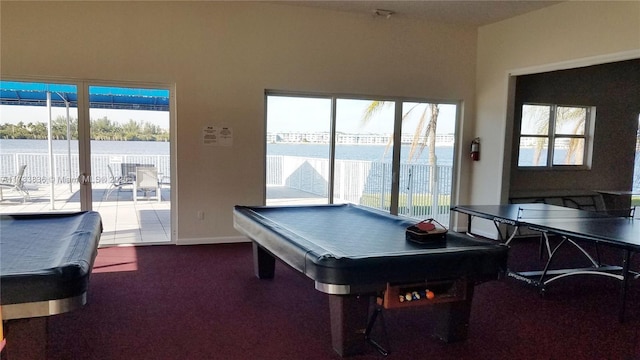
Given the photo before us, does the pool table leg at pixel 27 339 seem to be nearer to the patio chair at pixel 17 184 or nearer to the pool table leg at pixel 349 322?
the pool table leg at pixel 349 322

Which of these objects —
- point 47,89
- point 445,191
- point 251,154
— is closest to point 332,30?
point 251,154

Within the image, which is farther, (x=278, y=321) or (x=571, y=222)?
(x=571, y=222)

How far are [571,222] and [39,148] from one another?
544 centimetres

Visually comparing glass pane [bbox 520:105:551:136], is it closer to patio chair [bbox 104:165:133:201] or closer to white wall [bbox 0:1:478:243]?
white wall [bbox 0:1:478:243]

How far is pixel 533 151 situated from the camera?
6.51 m

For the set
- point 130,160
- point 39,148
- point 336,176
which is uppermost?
point 39,148

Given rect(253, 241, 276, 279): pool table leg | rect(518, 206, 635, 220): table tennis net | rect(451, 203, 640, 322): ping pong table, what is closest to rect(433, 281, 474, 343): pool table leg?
rect(451, 203, 640, 322): ping pong table

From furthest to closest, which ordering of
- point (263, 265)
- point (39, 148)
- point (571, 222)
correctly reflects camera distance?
point (39, 148) < point (263, 265) < point (571, 222)

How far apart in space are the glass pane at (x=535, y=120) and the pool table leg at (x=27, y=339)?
6.03 meters

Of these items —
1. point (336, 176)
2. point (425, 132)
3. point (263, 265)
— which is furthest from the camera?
point (425, 132)

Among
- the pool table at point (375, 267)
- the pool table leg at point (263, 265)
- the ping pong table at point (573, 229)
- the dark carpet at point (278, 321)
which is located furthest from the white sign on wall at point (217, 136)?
the ping pong table at point (573, 229)

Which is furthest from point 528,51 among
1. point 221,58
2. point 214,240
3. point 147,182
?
point 147,182

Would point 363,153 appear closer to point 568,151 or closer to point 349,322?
point 568,151

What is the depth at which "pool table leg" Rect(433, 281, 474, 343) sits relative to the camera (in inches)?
112
